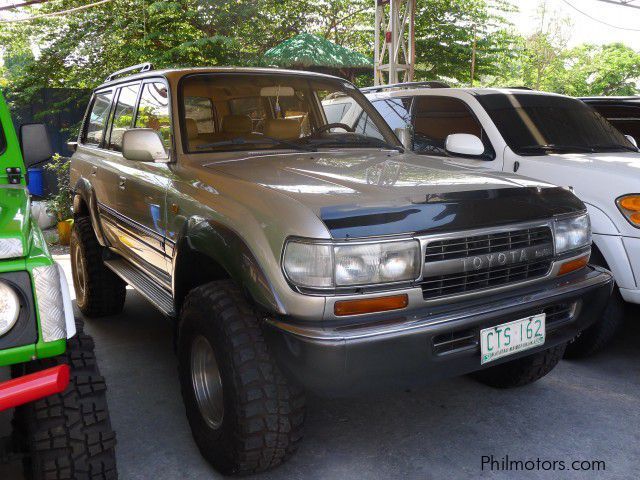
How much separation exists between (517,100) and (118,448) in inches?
150

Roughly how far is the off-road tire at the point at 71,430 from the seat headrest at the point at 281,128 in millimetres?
1709

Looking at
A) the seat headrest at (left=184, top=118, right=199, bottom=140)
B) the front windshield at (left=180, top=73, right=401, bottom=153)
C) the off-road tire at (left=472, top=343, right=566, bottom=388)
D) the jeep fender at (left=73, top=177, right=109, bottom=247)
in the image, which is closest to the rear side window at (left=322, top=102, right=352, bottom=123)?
the front windshield at (left=180, top=73, right=401, bottom=153)

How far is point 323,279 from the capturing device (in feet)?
6.68

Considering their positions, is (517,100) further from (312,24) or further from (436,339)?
(312,24)

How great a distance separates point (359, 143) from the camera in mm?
3432

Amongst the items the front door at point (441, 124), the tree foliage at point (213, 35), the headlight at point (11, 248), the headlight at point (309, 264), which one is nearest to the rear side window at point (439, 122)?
the front door at point (441, 124)

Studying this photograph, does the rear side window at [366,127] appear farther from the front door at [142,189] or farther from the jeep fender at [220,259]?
the jeep fender at [220,259]

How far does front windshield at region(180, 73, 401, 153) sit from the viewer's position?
315 centimetres

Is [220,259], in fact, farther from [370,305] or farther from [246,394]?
[370,305]

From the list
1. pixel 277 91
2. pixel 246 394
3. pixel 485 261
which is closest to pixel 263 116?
pixel 277 91

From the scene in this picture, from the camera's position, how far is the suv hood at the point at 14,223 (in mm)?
1689

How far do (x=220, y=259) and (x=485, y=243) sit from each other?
3.48 feet

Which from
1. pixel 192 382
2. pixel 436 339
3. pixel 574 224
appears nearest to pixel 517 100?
pixel 574 224

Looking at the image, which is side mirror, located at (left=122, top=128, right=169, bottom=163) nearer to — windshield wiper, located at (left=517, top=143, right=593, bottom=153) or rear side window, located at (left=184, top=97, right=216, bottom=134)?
rear side window, located at (left=184, top=97, right=216, bottom=134)
